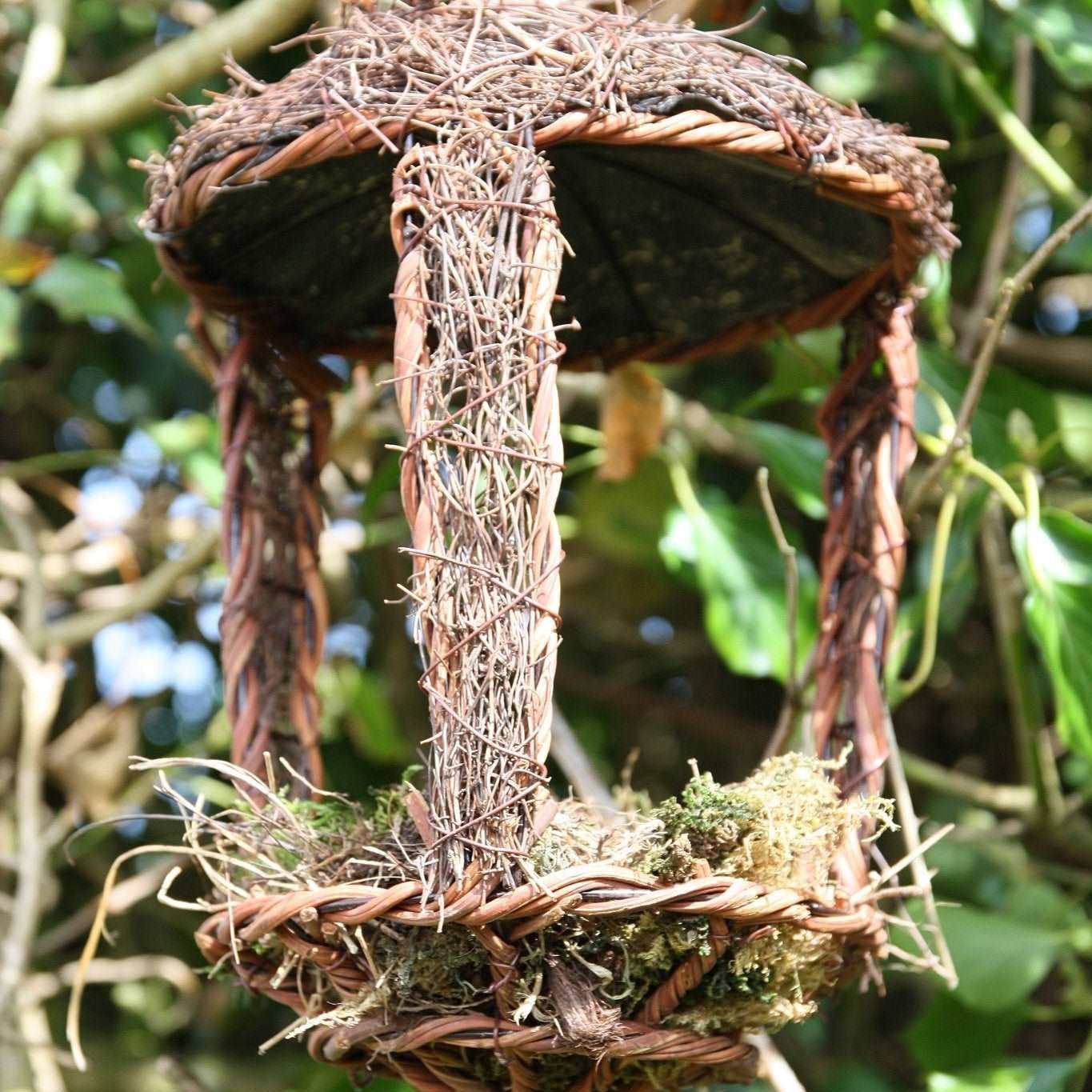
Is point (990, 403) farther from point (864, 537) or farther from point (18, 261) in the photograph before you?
point (18, 261)

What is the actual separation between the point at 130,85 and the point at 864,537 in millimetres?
788

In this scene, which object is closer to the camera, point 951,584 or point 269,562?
point 269,562

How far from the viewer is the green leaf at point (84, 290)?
1.53m

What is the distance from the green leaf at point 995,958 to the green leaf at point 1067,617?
28cm

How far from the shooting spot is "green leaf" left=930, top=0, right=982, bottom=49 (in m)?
1.31

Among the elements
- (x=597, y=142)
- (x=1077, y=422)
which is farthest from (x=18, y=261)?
(x=1077, y=422)

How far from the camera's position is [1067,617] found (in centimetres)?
112

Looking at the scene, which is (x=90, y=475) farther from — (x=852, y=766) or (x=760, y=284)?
(x=852, y=766)

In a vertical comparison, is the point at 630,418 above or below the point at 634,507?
above

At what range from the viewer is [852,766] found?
3.14ft

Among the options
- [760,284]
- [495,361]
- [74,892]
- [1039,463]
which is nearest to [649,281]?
[760,284]

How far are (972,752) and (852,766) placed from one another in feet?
3.68

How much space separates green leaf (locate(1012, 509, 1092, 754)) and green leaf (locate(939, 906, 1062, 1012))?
28 cm

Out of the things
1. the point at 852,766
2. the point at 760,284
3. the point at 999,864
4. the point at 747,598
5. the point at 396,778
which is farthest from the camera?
the point at 396,778
